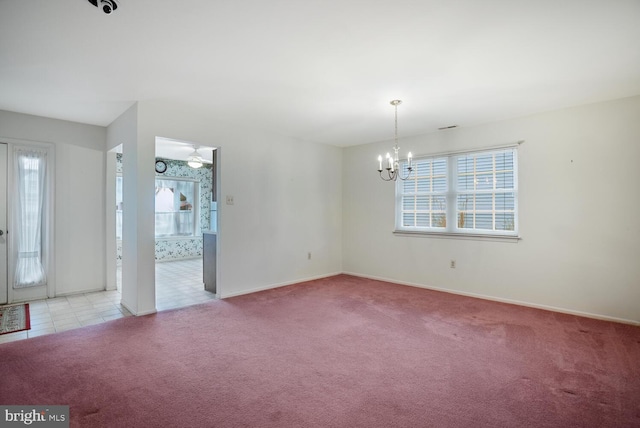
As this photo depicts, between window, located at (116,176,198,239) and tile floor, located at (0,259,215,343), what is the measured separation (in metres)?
2.53

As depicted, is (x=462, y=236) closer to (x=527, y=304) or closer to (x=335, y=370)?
(x=527, y=304)

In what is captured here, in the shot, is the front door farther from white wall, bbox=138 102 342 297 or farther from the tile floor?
white wall, bbox=138 102 342 297

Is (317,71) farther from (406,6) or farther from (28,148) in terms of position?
(28,148)

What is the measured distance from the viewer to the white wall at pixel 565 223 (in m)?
3.52

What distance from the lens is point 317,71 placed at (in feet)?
9.36

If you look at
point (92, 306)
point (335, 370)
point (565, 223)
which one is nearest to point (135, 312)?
point (92, 306)

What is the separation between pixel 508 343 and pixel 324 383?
186 centimetres

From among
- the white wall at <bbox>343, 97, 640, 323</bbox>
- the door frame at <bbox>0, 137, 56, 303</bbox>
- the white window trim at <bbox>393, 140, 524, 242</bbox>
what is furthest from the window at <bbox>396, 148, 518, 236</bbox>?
the door frame at <bbox>0, 137, 56, 303</bbox>

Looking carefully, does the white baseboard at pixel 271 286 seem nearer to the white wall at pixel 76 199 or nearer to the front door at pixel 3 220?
the white wall at pixel 76 199

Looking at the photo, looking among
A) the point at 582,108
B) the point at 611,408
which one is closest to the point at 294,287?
the point at 611,408

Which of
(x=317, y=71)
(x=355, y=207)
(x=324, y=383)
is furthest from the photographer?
(x=355, y=207)

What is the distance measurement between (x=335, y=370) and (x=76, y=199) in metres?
4.49

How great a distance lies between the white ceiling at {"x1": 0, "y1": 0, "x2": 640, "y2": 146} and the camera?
2.01 m

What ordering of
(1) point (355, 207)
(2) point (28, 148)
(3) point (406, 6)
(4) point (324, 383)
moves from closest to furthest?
(3) point (406, 6)
(4) point (324, 383)
(2) point (28, 148)
(1) point (355, 207)
